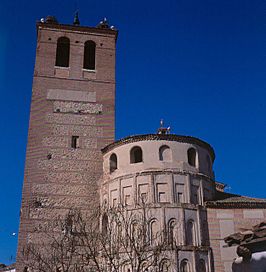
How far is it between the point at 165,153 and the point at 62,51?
1218 centimetres

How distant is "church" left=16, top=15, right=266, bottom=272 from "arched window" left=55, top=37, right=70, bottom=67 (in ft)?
0.23

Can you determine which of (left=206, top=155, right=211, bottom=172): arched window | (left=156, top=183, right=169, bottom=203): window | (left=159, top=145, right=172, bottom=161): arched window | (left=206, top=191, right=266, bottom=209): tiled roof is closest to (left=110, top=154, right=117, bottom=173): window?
(left=159, top=145, right=172, bottom=161): arched window

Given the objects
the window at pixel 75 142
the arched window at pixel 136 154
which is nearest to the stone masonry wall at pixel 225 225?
the arched window at pixel 136 154

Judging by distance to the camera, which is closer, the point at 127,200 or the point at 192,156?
the point at 127,200

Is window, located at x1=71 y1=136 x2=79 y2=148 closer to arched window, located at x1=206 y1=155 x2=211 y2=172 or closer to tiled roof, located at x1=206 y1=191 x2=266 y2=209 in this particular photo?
arched window, located at x1=206 y1=155 x2=211 y2=172

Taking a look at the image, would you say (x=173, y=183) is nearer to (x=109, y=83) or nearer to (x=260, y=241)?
(x=109, y=83)

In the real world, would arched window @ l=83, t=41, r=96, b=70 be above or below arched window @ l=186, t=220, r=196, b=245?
above

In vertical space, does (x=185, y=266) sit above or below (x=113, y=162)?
below

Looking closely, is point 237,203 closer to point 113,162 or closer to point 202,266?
point 202,266

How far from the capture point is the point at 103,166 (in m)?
24.7

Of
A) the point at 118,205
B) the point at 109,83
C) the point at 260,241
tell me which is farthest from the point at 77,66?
the point at 260,241

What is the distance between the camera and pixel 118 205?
21.2m

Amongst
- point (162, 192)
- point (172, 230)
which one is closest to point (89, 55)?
point (162, 192)

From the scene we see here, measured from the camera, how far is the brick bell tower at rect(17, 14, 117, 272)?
2366cm
